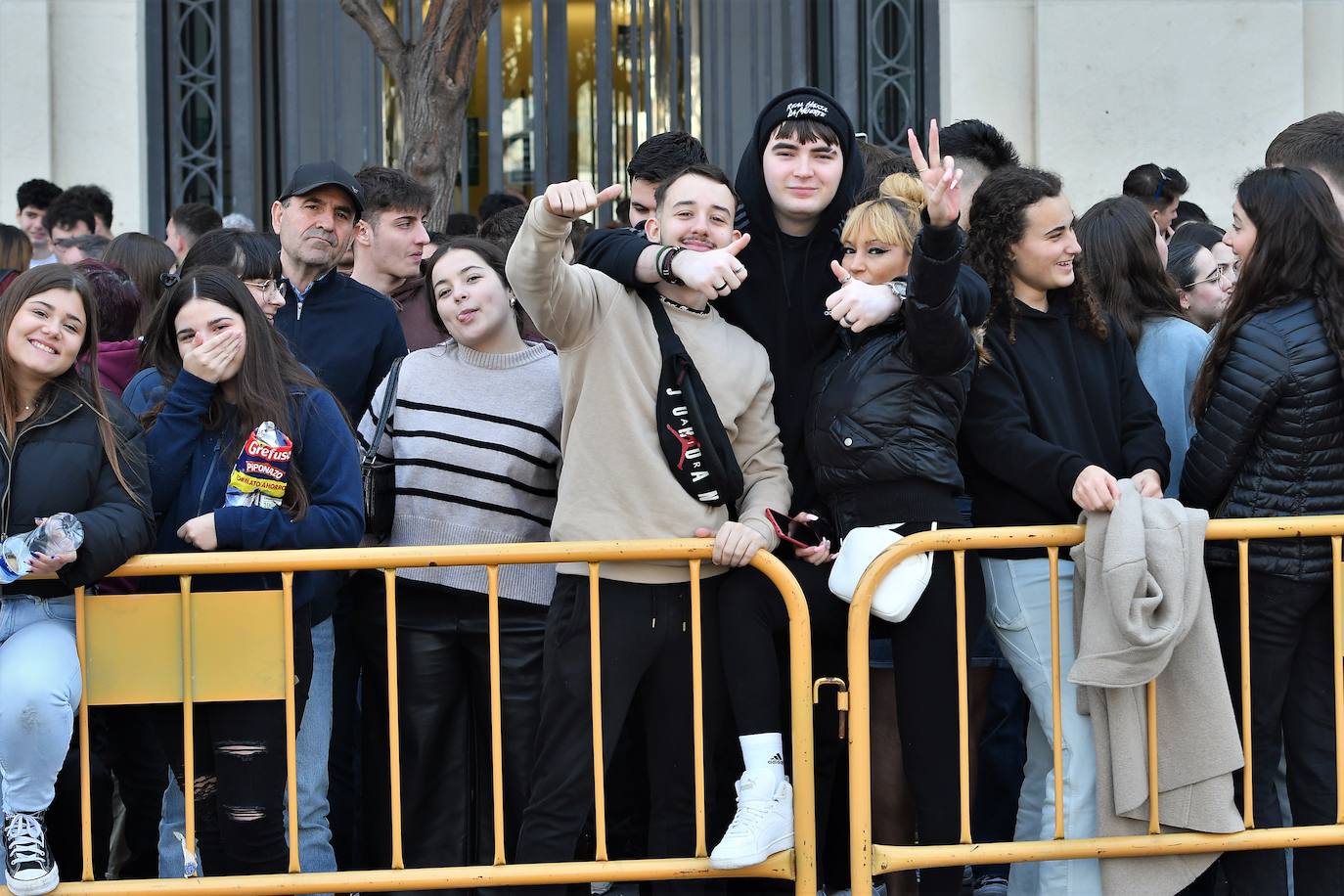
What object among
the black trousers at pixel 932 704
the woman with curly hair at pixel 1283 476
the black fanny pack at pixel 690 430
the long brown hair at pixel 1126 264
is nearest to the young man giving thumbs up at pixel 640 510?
the black fanny pack at pixel 690 430

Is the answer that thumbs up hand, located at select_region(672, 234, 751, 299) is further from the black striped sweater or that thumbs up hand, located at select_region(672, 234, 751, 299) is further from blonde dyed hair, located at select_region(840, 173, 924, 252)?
the black striped sweater

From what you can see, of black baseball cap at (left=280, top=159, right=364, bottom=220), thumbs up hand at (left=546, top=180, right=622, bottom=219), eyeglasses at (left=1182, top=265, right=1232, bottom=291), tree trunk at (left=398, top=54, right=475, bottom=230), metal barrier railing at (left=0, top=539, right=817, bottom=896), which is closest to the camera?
thumbs up hand at (left=546, top=180, right=622, bottom=219)

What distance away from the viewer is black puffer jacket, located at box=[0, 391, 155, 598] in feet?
13.4

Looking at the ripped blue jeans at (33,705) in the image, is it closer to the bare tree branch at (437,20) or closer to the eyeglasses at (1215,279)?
the eyeglasses at (1215,279)

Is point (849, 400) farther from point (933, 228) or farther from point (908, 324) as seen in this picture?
point (933, 228)

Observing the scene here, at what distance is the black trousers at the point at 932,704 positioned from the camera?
4.37 m

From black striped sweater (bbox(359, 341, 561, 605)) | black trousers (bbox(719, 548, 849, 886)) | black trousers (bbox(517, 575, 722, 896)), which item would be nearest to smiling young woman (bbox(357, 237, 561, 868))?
black striped sweater (bbox(359, 341, 561, 605))

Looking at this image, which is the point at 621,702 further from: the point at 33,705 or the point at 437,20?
the point at 437,20

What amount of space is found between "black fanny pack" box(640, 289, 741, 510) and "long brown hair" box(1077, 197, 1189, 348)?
163 cm

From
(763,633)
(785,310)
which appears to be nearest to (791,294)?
(785,310)

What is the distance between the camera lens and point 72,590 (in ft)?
13.9

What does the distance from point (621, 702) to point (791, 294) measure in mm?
1278

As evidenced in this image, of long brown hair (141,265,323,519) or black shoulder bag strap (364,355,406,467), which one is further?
black shoulder bag strap (364,355,406,467)

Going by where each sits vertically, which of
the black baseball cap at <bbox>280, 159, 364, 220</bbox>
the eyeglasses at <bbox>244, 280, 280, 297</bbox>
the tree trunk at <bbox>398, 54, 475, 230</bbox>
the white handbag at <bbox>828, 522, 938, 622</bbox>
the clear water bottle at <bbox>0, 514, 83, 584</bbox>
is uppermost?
the tree trunk at <bbox>398, 54, 475, 230</bbox>
